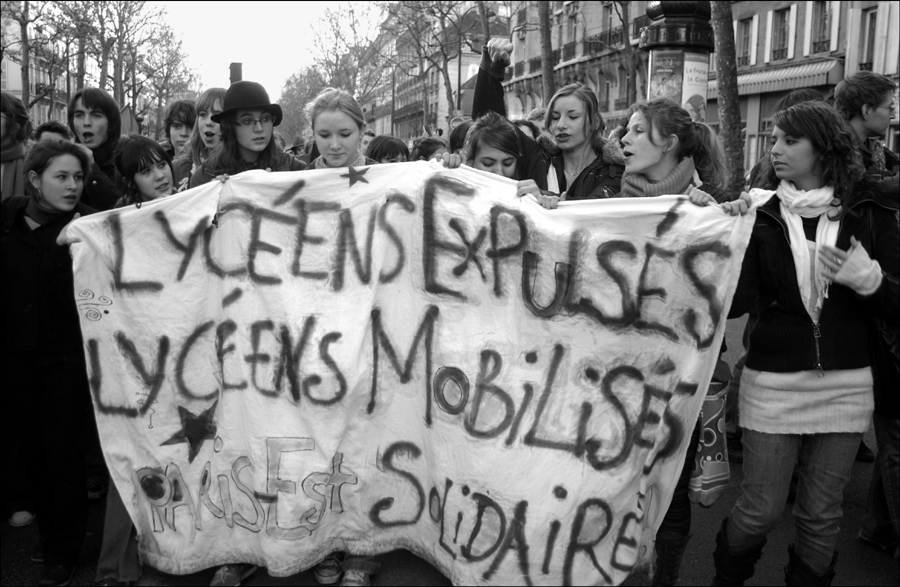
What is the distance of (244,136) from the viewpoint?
4.04m

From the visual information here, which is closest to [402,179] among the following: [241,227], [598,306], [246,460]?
[241,227]

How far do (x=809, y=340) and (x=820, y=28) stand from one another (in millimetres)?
28241

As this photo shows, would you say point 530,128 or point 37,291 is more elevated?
point 530,128

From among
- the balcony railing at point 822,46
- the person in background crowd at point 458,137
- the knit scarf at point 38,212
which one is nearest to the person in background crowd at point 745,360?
the person in background crowd at point 458,137

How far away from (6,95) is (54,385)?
1802 mm

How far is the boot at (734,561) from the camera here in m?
3.04

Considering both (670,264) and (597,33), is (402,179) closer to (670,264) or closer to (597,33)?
(670,264)

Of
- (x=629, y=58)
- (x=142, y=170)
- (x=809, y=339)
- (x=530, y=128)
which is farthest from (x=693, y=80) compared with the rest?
(x=629, y=58)

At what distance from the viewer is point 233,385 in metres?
3.28

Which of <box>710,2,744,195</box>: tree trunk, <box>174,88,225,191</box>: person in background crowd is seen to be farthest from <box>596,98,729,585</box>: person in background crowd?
<box>710,2,744,195</box>: tree trunk

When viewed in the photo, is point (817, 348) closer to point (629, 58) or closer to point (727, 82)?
point (727, 82)

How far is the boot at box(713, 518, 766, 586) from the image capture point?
119 inches

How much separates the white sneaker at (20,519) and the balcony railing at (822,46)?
28.1m

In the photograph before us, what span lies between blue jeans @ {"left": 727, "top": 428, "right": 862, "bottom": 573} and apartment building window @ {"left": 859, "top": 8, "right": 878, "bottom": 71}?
2535 centimetres
